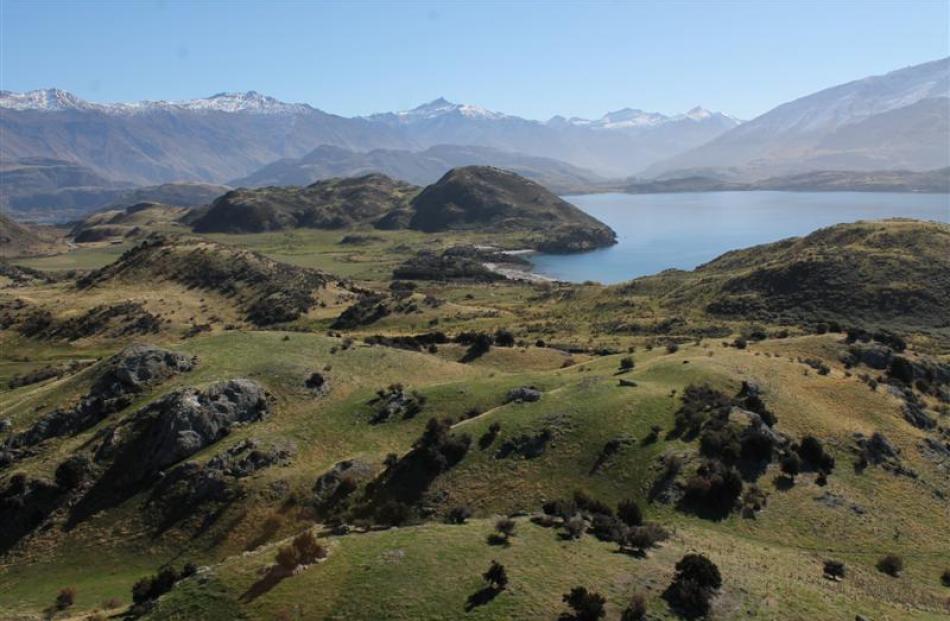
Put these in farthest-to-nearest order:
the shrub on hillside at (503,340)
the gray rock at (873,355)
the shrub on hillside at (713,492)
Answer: the shrub on hillside at (503,340) < the gray rock at (873,355) < the shrub on hillside at (713,492)

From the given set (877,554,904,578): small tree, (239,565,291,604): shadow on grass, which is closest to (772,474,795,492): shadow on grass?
(877,554,904,578): small tree

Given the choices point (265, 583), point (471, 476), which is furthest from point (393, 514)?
point (265, 583)

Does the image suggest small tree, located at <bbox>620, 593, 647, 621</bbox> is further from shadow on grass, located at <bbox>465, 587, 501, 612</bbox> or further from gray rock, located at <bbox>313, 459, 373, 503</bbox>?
gray rock, located at <bbox>313, 459, 373, 503</bbox>

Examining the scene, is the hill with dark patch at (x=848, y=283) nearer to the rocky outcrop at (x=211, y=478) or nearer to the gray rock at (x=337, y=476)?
the gray rock at (x=337, y=476)

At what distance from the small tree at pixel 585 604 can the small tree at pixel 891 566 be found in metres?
20.3

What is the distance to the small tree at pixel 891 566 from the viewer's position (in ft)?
132

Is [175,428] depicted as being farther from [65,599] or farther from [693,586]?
[693,586]

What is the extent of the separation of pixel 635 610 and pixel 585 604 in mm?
2567

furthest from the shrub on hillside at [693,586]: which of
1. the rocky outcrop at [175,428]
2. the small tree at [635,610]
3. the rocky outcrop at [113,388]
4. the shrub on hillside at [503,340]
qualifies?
the shrub on hillside at [503,340]

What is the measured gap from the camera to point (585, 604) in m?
30.2

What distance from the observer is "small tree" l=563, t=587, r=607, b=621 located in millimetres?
30016

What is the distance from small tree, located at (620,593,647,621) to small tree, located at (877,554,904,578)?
716 inches

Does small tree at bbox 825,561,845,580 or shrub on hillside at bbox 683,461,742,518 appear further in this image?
shrub on hillside at bbox 683,461,742,518

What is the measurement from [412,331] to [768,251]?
10068cm
